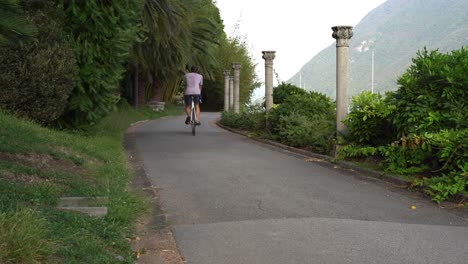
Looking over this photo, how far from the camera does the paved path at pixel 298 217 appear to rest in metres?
5.05

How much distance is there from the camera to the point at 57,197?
6105mm

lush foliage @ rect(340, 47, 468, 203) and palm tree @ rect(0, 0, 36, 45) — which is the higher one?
palm tree @ rect(0, 0, 36, 45)

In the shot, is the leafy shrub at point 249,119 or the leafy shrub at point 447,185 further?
the leafy shrub at point 249,119

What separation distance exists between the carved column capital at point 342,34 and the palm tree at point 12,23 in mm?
8363

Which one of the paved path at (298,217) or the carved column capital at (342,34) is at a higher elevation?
the carved column capital at (342,34)

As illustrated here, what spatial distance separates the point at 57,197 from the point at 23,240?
2325 mm

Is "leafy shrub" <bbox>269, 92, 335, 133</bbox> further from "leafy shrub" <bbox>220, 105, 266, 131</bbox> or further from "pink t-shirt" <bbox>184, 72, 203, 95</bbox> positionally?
"pink t-shirt" <bbox>184, 72, 203, 95</bbox>

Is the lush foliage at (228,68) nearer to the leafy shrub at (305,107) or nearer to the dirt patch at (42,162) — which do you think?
the leafy shrub at (305,107)

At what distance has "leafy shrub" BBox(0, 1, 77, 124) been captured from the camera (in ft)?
35.7

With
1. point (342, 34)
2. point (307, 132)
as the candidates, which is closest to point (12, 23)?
point (342, 34)

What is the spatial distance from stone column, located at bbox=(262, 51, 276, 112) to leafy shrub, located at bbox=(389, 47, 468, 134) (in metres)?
7.53

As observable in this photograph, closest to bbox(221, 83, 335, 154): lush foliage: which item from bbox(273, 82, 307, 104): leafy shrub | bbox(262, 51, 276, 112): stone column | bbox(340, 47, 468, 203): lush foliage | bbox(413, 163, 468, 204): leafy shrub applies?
bbox(273, 82, 307, 104): leafy shrub

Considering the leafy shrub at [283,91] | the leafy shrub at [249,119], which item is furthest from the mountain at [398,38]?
the leafy shrub at [283,91]

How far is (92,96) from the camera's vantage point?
1245 centimetres
